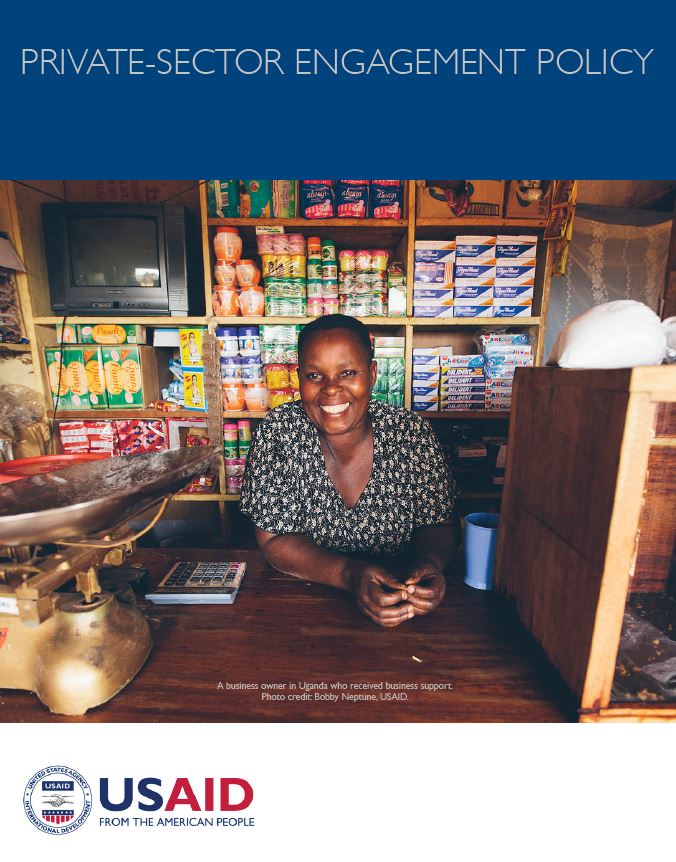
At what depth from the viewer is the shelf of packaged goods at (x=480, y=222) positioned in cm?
223

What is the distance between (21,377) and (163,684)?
232 cm

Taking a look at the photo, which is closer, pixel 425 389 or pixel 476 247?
pixel 476 247

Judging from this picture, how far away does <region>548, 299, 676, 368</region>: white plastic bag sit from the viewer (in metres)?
0.65

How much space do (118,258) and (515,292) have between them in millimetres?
2016

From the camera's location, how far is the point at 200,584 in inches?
42.3

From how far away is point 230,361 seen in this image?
2395mm

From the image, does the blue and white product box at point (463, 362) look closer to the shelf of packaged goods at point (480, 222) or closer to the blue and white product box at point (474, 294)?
the blue and white product box at point (474, 294)

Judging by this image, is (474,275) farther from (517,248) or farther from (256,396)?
(256,396)

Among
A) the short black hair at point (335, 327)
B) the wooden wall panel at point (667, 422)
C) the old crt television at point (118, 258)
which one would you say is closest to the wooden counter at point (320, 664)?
the wooden wall panel at point (667, 422)

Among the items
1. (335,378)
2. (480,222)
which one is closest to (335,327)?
(335,378)

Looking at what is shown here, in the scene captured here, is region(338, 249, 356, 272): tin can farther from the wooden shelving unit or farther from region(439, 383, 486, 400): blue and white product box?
region(439, 383, 486, 400): blue and white product box

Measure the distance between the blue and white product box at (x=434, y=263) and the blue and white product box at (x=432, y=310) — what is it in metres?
0.10
